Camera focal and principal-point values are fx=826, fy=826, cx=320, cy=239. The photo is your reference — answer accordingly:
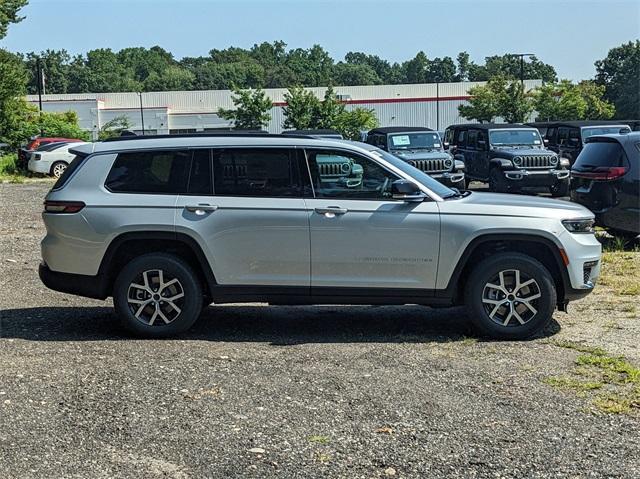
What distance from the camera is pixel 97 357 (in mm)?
6523

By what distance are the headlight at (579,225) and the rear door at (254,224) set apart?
87.7 inches

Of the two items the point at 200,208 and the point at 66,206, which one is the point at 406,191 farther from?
the point at 66,206

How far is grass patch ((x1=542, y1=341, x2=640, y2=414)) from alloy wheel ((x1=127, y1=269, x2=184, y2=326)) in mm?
3148

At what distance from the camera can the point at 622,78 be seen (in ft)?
310

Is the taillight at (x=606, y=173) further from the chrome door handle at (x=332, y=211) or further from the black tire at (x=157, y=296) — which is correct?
the black tire at (x=157, y=296)

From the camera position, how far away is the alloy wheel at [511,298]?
700 centimetres

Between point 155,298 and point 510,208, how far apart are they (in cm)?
314

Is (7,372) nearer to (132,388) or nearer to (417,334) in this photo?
(132,388)

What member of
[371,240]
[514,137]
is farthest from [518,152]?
[371,240]

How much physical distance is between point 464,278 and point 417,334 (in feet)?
2.11

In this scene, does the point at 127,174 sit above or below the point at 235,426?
above

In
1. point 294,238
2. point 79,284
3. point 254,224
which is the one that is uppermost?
point 254,224

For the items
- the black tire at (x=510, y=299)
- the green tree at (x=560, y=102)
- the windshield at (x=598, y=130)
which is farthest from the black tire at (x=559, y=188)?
the green tree at (x=560, y=102)

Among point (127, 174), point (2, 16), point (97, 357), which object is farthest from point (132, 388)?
point (2, 16)
